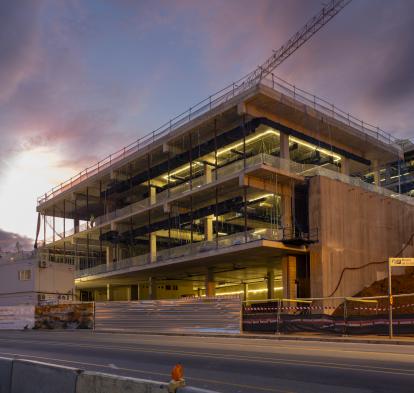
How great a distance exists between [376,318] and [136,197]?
149ft

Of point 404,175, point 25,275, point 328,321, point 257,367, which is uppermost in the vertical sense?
point 404,175

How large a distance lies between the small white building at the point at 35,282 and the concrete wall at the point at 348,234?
23436 millimetres

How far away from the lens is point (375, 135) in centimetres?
5281

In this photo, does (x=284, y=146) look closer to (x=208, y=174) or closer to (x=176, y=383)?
(x=208, y=174)

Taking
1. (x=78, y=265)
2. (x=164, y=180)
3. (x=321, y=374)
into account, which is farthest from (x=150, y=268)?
(x=321, y=374)

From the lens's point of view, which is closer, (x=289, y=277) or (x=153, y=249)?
(x=289, y=277)

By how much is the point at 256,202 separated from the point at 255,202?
0.44 feet

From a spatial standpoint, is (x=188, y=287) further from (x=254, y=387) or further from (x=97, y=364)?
(x=254, y=387)

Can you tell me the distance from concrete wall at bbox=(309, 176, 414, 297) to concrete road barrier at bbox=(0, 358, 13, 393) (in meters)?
33.5

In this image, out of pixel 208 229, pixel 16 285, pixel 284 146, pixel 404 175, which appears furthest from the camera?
pixel 404 175

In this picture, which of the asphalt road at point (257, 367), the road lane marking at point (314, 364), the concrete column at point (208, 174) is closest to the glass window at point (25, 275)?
the concrete column at point (208, 174)

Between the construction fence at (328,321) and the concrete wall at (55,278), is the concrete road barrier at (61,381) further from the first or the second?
the concrete wall at (55,278)

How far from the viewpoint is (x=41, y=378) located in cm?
739

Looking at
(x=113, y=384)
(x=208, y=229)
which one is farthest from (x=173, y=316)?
(x=113, y=384)
